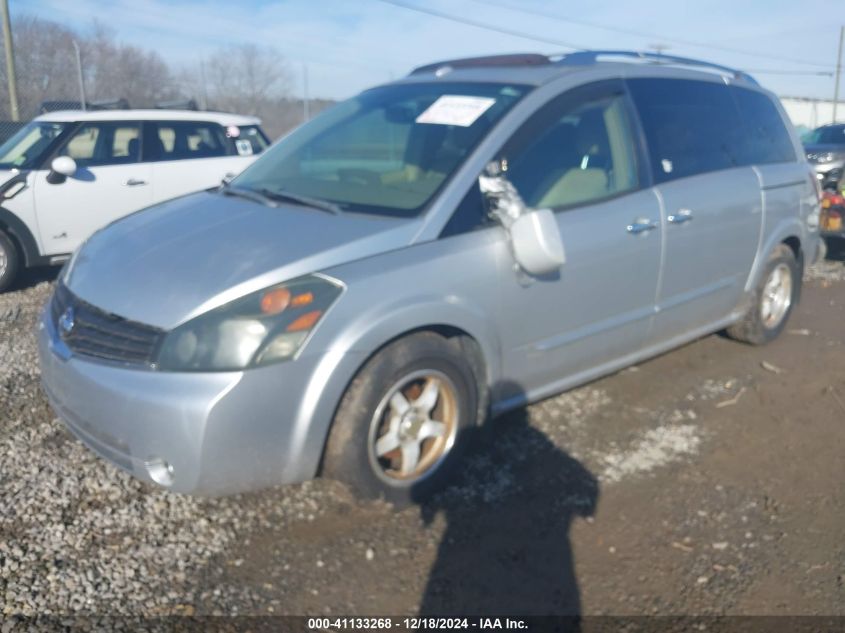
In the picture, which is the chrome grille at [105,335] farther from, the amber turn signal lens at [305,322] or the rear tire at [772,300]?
the rear tire at [772,300]

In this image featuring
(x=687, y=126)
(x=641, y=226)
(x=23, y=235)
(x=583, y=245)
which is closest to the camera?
(x=583, y=245)

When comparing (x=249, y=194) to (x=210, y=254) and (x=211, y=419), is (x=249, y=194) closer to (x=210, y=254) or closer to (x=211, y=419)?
(x=210, y=254)

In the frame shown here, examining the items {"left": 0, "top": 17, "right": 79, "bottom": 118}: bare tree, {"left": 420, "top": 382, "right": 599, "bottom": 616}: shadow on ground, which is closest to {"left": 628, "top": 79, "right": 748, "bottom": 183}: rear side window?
{"left": 420, "top": 382, "right": 599, "bottom": 616}: shadow on ground

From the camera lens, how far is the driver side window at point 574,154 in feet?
12.2

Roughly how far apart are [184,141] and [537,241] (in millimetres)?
6014

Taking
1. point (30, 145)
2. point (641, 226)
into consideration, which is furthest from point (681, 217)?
point (30, 145)

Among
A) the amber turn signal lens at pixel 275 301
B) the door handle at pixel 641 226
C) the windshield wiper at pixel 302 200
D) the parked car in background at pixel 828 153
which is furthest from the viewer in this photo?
the parked car in background at pixel 828 153

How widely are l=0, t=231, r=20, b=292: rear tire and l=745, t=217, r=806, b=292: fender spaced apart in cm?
608

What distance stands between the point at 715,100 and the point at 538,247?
232 cm

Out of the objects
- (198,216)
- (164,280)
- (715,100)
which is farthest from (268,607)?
(715,100)

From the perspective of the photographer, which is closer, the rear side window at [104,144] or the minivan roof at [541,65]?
the minivan roof at [541,65]

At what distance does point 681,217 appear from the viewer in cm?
431

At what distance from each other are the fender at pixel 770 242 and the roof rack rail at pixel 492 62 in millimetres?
1945

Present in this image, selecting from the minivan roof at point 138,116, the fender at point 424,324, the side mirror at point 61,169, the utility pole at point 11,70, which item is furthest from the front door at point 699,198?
the utility pole at point 11,70
